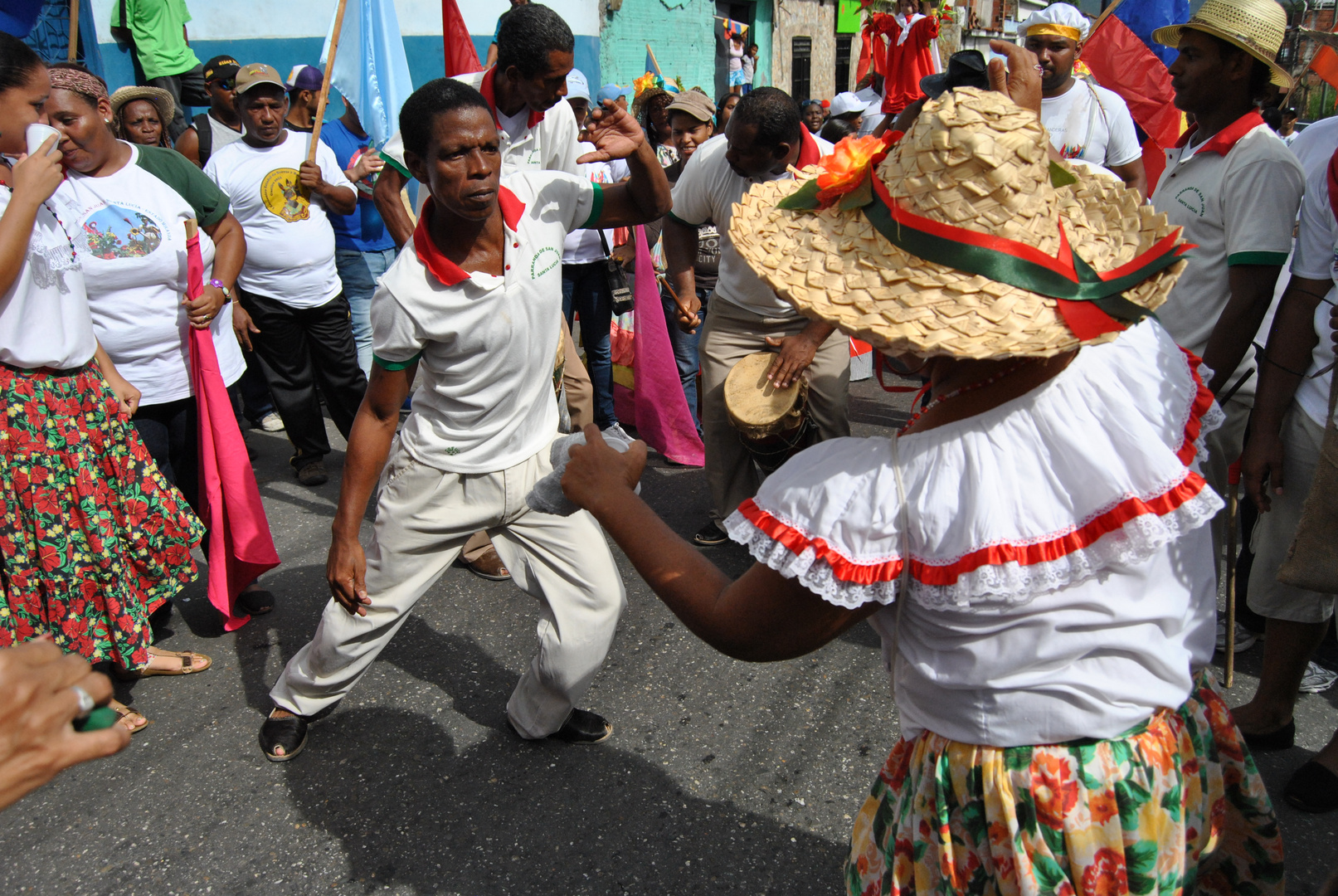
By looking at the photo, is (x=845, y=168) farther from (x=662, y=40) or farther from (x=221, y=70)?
(x=662, y=40)

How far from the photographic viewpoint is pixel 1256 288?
9.33 ft

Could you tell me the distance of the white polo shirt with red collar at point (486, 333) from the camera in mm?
2504

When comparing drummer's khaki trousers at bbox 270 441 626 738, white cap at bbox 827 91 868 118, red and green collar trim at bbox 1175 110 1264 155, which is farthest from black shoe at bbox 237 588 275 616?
white cap at bbox 827 91 868 118

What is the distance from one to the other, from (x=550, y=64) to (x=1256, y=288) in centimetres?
279

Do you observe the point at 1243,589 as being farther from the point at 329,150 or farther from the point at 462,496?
the point at 329,150

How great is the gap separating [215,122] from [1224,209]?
6701 millimetres

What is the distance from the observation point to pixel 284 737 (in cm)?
298

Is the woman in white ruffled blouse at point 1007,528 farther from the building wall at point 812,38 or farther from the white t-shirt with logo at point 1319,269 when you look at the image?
the building wall at point 812,38

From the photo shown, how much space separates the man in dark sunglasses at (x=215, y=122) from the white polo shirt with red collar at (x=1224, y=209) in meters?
6.26

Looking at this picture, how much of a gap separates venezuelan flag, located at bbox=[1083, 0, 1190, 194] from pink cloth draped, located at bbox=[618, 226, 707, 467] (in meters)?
3.28

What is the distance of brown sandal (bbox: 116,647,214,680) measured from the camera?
346 centimetres

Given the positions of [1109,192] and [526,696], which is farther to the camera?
[526,696]

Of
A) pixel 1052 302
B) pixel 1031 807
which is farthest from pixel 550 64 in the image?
pixel 1031 807

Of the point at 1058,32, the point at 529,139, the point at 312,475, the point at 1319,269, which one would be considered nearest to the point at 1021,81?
the point at 1319,269
